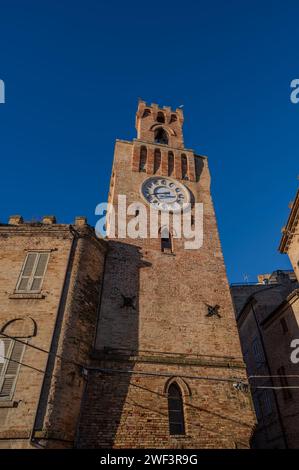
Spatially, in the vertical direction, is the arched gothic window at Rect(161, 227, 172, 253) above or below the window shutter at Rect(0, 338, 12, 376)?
above

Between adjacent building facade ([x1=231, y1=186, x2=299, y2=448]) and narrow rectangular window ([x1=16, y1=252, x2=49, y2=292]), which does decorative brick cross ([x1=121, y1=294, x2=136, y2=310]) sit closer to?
narrow rectangular window ([x1=16, y1=252, x2=49, y2=292])

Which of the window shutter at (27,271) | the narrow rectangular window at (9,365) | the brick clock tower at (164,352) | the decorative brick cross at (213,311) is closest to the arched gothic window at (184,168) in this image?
the brick clock tower at (164,352)

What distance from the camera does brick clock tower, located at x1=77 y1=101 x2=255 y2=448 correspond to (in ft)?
35.9

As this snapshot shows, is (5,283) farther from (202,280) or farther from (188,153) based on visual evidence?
(188,153)

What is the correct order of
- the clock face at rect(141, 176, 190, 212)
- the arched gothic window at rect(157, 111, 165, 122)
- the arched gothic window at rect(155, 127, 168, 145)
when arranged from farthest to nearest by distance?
the arched gothic window at rect(157, 111, 165, 122) → the arched gothic window at rect(155, 127, 168, 145) → the clock face at rect(141, 176, 190, 212)

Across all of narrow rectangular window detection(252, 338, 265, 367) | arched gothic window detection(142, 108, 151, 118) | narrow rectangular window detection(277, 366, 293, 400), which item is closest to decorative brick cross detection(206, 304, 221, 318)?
narrow rectangular window detection(277, 366, 293, 400)

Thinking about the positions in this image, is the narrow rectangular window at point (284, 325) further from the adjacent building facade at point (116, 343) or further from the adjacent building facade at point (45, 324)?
the adjacent building facade at point (45, 324)

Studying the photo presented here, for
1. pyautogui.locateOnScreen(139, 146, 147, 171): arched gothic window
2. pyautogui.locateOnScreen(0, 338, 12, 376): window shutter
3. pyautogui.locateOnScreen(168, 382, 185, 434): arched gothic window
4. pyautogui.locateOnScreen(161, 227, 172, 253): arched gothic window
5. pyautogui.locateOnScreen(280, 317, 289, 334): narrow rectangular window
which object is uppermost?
pyautogui.locateOnScreen(139, 146, 147, 171): arched gothic window

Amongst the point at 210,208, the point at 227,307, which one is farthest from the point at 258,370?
the point at 210,208

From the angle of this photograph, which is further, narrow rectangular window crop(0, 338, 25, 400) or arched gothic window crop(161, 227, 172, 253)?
arched gothic window crop(161, 227, 172, 253)

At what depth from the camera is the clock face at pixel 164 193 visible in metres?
18.5


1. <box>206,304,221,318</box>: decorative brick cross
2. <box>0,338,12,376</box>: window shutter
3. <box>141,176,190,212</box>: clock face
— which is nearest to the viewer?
<box>0,338,12,376</box>: window shutter

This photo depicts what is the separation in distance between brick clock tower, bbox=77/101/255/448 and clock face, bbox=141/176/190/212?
0.43 feet
